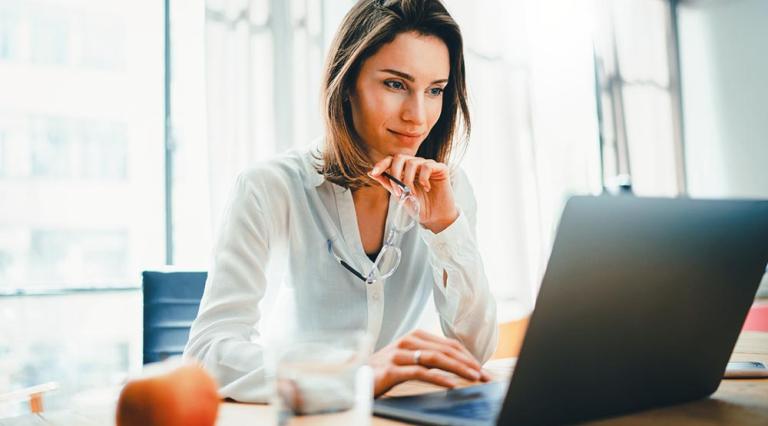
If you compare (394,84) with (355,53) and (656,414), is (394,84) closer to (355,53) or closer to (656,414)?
(355,53)

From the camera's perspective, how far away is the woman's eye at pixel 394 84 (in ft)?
4.76

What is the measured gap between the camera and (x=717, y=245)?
2.22 ft

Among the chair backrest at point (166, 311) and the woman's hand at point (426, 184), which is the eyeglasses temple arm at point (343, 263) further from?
the chair backrest at point (166, 311)

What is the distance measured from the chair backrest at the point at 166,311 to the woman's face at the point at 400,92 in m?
0.56

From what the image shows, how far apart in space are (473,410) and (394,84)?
2.99 feet

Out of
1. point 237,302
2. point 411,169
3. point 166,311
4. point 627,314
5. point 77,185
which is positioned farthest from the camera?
point 77,185

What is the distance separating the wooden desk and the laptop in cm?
2

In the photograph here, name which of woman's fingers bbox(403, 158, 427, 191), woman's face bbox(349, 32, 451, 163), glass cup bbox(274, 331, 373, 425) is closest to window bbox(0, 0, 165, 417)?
Result: woman's face bbox(349, 32, 451, 163)

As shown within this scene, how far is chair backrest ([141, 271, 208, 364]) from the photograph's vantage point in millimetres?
1568

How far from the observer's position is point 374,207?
159 cm

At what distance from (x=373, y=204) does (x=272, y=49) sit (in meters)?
1.95

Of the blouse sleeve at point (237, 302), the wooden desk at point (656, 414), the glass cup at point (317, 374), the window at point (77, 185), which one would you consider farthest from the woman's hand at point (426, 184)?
the window at point (77, 185)

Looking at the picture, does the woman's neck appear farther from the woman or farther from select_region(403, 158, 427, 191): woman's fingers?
select_region(403, 158, 427, 191): woman's fingers

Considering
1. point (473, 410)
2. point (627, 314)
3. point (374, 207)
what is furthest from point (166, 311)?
point (627, 314)
